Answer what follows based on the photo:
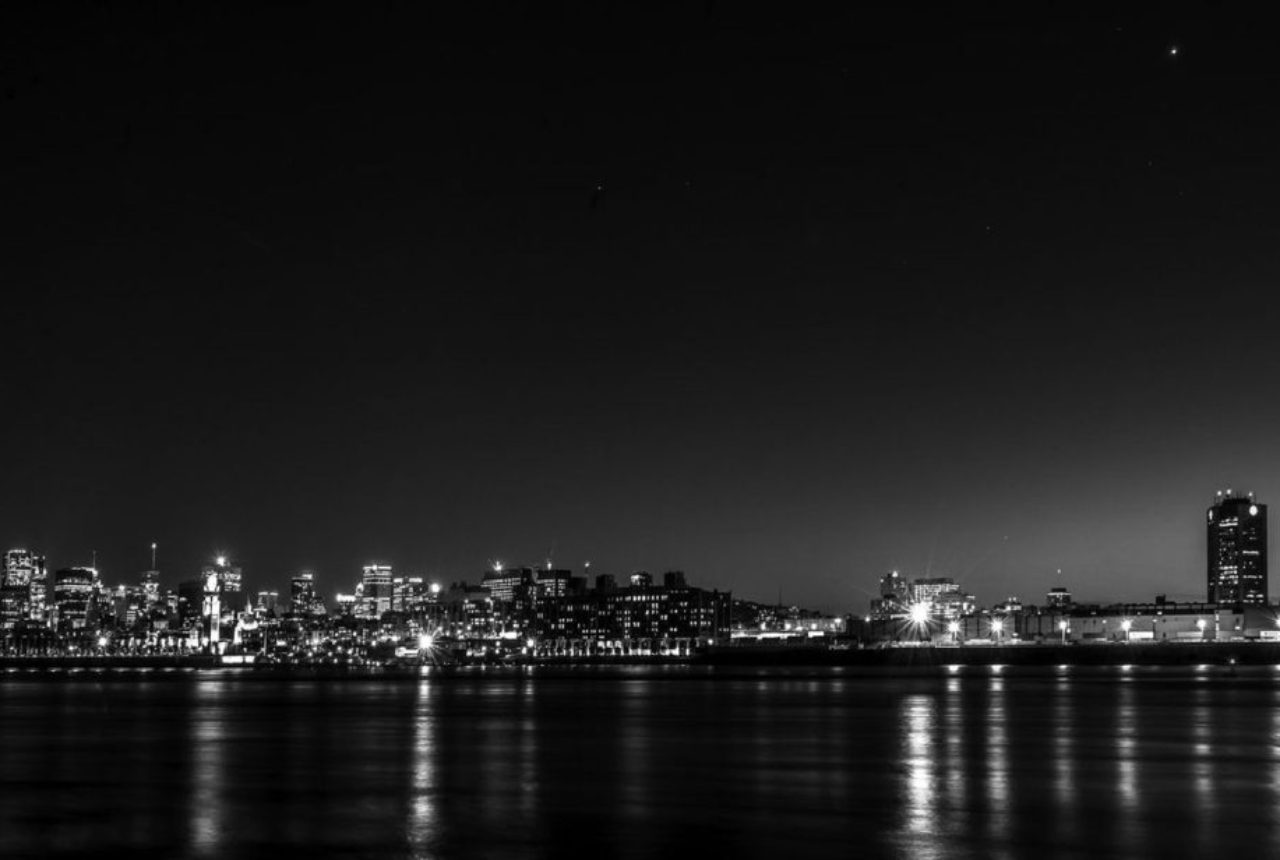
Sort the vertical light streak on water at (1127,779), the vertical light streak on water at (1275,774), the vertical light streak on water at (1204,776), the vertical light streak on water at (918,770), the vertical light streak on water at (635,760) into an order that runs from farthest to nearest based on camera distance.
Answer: the vertical light streak on water at (635,760)
the vertical light streak on water at (918,770)
the vertical light streak on water at (1204,776)
the vertical light streak on water at (1127,779)
the vertical light streak on water at (1275,774)

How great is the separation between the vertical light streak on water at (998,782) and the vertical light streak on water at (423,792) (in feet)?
28.6

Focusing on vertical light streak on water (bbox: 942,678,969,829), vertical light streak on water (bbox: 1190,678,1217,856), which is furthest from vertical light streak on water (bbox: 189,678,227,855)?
vertical light streak on water (bbox: 1190,678,1217,856)

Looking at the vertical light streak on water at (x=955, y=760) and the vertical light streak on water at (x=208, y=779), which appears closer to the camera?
the vertical light streak on water at (x=208, y=779)

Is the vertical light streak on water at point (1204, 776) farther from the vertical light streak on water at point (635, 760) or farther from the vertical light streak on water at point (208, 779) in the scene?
the vertical light streak on water at point (208, 779)

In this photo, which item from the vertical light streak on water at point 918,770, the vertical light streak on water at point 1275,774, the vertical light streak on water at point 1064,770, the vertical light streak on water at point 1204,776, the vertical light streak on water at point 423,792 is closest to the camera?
the vertical light streak on water at point 1275,774

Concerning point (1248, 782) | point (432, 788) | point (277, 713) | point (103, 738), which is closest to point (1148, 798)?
point (1248, 782)

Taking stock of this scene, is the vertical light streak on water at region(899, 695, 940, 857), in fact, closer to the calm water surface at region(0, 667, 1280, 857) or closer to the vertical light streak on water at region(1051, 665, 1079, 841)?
the calm water surface at region(0, 667, 1280, 857)

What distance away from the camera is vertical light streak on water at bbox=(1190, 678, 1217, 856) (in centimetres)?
2422

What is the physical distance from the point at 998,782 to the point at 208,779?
17.8 metres

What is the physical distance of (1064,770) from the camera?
3409 centimetres

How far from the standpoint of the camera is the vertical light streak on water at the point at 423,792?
23.1 metres

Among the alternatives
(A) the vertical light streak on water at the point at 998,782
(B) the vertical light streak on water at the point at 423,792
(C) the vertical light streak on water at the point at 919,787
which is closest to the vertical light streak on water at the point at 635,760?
(B) the vertical light streak on water at the point at 423,792

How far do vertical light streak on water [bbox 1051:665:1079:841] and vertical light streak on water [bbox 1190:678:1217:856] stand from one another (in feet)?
6.80

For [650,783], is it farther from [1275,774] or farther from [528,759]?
[1275,774]
